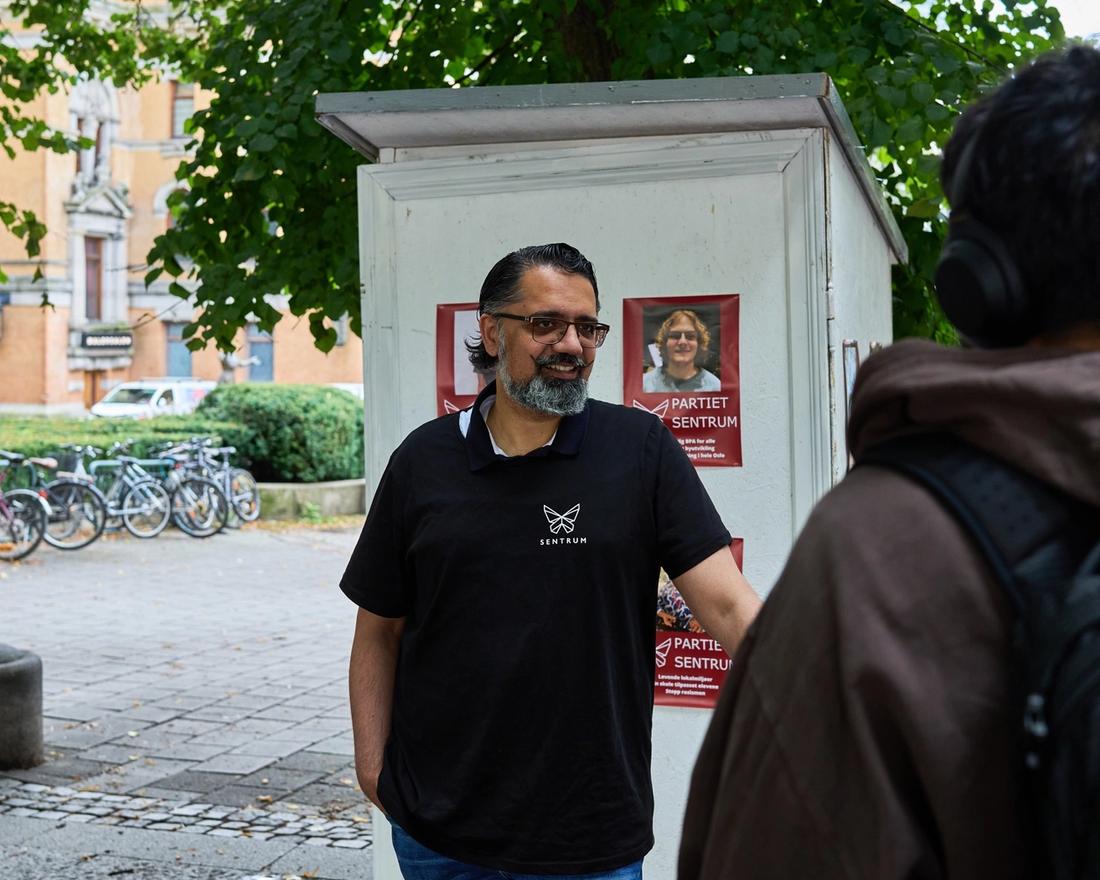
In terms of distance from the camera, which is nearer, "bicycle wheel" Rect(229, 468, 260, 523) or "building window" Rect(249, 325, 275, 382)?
"bicycle wheel" Rect(229, 468, 260, 523)

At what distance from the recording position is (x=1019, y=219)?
3.99 feet

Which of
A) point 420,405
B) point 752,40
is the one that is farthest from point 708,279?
point 752,40

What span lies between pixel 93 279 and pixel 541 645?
48603 millimetres

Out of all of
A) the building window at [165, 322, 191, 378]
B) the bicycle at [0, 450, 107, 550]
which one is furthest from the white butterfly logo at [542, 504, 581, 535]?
the building window at [165, 322, 191, 378]

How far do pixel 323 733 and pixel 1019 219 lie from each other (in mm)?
7211

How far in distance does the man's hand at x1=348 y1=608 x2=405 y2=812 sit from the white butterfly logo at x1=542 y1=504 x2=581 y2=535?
393mm

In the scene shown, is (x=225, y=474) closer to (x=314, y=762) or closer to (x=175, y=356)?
(x=314, y=762)

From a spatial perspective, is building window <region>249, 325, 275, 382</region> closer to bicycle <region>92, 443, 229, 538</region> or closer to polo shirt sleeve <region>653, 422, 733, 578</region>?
bicycle <region>92, 443, 229, 538</region>

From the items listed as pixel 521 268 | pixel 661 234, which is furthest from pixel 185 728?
pixel 521 268

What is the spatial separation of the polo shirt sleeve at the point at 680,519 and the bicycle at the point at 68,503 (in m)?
14.9

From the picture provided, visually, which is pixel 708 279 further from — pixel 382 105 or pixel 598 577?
pixel 598 577

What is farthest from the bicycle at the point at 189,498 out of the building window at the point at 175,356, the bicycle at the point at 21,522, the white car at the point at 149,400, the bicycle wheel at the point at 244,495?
the building window at the point at 175,356

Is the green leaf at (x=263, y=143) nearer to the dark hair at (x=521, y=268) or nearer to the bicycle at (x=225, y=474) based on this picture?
the dark hair at (x=521, y=268)

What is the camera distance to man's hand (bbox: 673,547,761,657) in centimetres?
271
